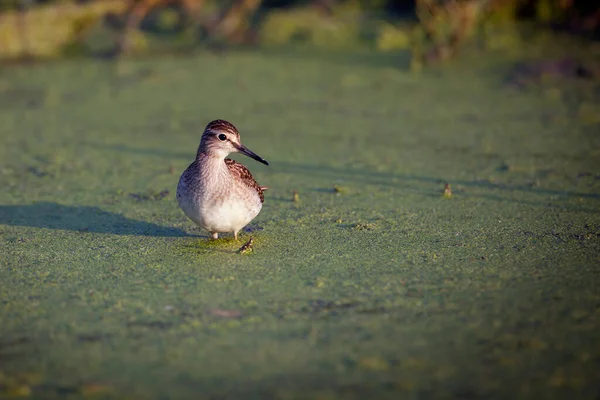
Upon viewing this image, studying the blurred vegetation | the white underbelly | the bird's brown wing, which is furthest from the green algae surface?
the blurred vegetation

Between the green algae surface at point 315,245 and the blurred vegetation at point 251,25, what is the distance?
106 cm

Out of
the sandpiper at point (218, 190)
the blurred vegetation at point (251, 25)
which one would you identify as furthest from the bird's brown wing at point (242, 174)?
the blurred vegetation at point (251, 25)

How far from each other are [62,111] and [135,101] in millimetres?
657

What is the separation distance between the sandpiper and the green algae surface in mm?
172

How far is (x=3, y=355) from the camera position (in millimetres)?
3152

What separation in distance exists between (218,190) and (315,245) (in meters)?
0.58

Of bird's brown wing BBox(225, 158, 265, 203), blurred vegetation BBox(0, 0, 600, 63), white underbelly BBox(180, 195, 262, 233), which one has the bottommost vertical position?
white underbelly BBox(180, 195, 262, 233)

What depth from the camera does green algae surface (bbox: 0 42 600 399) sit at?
3.00 meters

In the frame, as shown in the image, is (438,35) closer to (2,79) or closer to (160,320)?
(2,79)

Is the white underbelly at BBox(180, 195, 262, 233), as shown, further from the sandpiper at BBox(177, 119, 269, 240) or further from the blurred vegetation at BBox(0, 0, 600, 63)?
the blurred vegetation at BBox(0, 0, 600, 63)

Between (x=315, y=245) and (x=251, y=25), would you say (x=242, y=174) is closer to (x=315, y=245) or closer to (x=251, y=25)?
(x=315, y=245)

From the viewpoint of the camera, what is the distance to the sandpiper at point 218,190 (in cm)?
418

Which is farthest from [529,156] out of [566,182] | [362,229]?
[362,229]

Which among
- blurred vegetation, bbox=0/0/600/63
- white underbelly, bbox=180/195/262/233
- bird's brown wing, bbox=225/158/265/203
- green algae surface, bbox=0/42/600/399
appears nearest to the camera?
green algae surface, bbox=0/42/600/399
